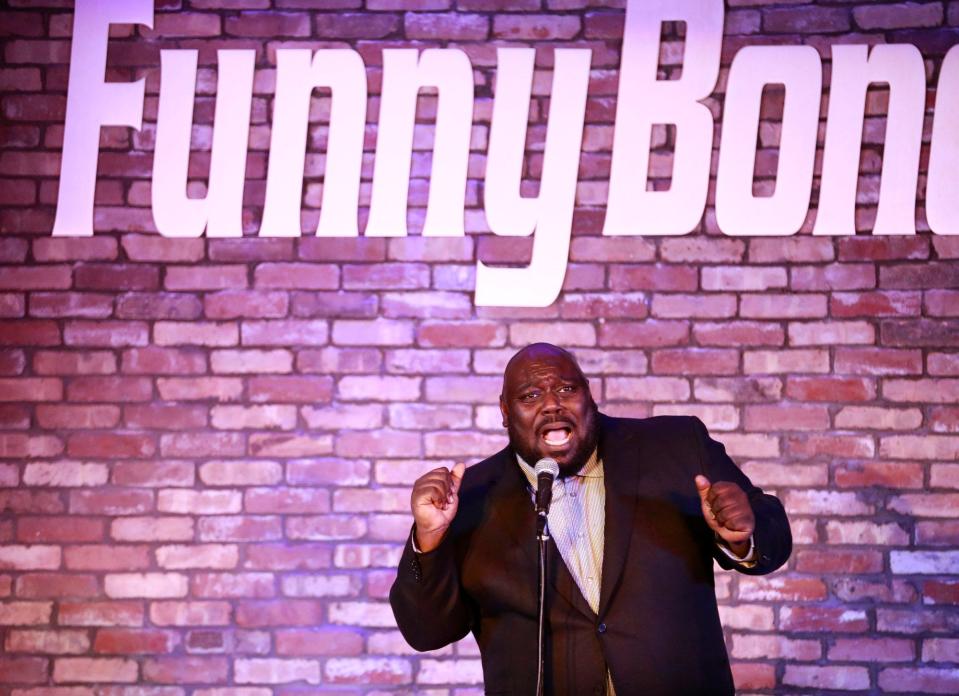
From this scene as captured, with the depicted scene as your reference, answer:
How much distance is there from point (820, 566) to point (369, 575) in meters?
1.43

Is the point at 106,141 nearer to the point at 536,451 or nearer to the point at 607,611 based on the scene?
the point at 536,451

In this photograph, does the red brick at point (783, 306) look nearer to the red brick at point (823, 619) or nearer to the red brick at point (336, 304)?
the red brick at point (823, 619)

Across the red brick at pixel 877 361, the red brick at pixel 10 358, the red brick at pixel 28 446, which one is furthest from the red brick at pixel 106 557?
the red brick at pixel 877 361

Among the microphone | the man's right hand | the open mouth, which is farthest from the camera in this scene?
the open mouth

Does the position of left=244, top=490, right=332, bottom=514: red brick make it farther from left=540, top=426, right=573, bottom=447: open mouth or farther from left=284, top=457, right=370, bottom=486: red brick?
left=540, top=426, right=573, bottom=447: open mouth

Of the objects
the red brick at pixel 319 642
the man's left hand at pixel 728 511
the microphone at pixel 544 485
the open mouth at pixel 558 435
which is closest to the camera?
the microphone at pixel 544 485

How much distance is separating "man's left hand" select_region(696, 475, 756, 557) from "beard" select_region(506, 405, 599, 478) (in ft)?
1.26

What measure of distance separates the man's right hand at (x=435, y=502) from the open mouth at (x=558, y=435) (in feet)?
0.94

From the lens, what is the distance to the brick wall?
3322mm

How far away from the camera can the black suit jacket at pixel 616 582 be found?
2.41 meters

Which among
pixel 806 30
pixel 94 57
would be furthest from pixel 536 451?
pixel 94 57

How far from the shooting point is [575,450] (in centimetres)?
260

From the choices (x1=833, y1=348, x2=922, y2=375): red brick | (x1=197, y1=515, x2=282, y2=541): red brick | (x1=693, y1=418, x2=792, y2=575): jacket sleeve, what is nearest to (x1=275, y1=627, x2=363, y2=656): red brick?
(x1=197, y1=515, x2=282, y2=541): red brick

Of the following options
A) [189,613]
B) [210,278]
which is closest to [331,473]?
[189,613]
